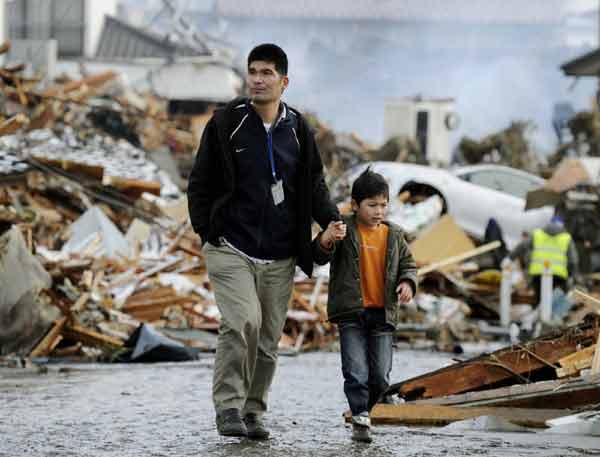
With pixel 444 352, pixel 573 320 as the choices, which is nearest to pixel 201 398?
pixel 444 352

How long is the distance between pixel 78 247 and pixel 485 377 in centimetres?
1145

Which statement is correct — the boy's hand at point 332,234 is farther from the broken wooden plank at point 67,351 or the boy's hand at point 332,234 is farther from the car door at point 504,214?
the car door at point 504,214

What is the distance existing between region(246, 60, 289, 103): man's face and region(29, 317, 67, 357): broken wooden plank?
6.19 meters

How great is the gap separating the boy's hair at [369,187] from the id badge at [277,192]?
432 mm

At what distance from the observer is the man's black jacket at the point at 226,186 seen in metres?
8.20

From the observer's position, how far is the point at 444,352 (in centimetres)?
1670

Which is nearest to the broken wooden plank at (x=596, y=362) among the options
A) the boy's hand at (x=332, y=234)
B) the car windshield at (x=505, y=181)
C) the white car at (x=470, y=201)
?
the boy's hand at (x=332, y=234)

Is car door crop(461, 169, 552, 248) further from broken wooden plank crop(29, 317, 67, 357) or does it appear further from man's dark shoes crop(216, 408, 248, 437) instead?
man's dark shoes crop(216, 408, 248, 437)

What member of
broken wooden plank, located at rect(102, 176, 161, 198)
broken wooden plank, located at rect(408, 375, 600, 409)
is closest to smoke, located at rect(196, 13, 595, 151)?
broken wooden plank, located at rect(102, 176, 161, 198)

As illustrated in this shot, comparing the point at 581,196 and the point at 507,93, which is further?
the point at 507,93

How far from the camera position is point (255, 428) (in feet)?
27.3

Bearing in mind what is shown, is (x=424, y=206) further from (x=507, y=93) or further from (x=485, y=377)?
(x=507, y=93)

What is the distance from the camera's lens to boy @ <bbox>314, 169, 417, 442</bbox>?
8.46 m

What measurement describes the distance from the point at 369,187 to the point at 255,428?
1352mm
